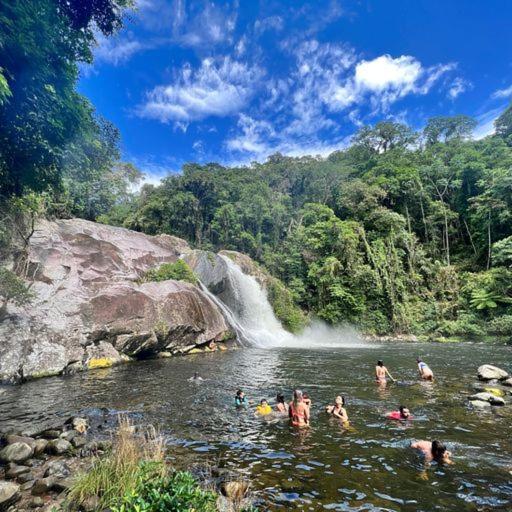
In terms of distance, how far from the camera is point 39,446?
23.5 feet

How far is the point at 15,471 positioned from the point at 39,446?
1099 millimetres

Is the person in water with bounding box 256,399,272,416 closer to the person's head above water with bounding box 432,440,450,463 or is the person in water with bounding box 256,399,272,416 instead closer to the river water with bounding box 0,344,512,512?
the river water with bounding box 0,344,512,512

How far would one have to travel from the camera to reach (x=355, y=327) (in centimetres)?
3609

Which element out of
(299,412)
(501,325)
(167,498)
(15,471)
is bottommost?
(299,412)

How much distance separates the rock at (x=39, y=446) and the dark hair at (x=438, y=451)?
8.01 meters

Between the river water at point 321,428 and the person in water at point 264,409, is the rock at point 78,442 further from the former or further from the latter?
the person in water at point 264,409

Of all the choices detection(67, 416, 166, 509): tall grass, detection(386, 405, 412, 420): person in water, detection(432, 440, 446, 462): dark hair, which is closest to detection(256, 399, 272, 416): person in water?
detection(386, 405, 412, 420): person in water

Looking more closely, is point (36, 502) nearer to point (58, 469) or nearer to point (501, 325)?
point (58, 469)

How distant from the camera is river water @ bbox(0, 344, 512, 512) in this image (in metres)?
5.71

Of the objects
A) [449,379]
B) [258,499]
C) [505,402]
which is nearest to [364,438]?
[258,499]

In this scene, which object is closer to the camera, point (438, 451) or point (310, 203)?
point (438, 451)

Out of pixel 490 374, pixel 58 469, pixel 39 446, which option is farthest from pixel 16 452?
pixel 490 374

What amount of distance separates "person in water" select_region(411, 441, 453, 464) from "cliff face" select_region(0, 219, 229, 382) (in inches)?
607

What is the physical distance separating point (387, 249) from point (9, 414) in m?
36.8
